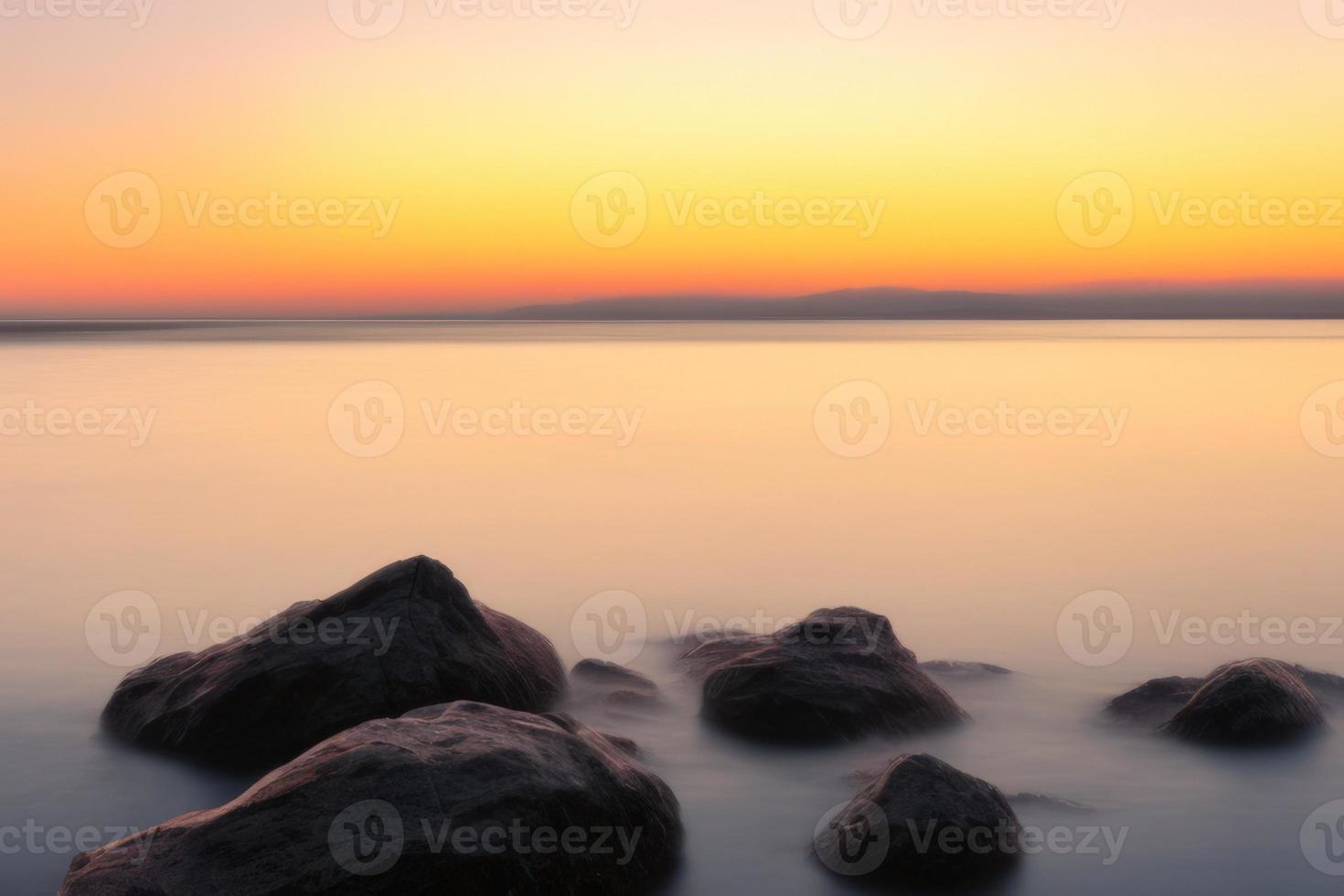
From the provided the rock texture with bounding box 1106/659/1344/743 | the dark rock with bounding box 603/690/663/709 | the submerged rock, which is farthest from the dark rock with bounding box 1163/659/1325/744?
the dark rock with bounding box 603/690/663/709

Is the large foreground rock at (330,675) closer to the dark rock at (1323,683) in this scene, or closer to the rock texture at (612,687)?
the rock texture at (612,687)

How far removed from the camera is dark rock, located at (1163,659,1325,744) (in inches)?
315

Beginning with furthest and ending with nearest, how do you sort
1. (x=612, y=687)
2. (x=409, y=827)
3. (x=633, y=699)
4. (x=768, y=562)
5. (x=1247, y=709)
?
(x=768, y=562)
(x=612, y=687)
(x=633, y=699)
(x=1247, y=709)
(x=409, y=827)

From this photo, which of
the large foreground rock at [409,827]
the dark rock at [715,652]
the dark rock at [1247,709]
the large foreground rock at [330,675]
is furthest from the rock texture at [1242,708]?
the large foreground rock at [330,675]

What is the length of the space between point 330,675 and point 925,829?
3964mm

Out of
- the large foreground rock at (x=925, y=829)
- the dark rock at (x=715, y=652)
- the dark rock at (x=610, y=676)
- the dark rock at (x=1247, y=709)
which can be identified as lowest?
the large foreground rock at (x=925, y=829)

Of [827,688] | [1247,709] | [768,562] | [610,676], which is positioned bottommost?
[1247,709]

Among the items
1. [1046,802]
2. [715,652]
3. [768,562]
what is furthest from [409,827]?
[768,562]

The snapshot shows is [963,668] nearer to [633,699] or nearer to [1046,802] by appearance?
[1046,802]

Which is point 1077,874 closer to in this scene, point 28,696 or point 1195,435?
point 28,696

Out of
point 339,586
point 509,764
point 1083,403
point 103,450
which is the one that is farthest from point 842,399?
point 509,764

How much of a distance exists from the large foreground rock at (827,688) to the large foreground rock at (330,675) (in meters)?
1.46

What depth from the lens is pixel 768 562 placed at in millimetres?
14789

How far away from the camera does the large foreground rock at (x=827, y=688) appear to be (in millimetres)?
8195
